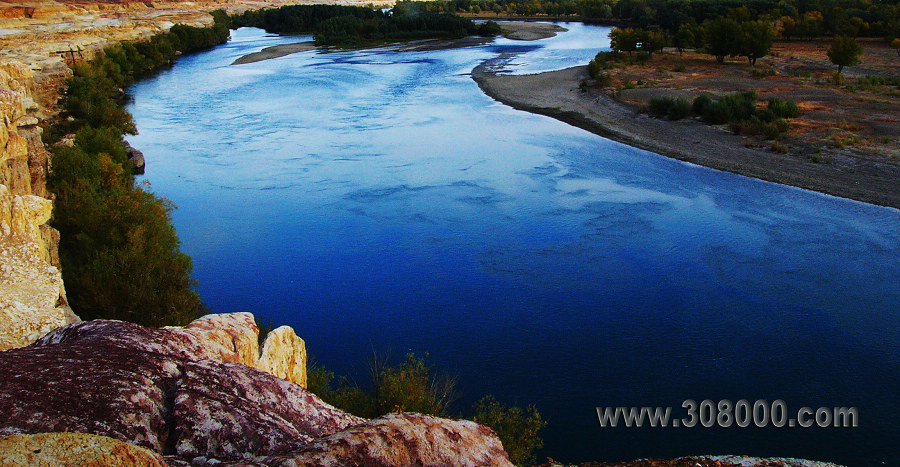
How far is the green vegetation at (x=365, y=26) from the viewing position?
6519cm

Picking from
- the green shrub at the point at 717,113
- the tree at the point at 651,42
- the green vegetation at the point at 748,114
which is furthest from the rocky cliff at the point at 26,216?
the tree at the point at 651,42

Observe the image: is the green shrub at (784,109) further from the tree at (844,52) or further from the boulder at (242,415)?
the boulder at (242,415)

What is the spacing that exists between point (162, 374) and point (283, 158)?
63.4 ft

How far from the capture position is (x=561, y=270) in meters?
14.8

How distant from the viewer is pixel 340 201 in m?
19.3

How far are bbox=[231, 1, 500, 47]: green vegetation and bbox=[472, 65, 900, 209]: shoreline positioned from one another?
99.4 ft

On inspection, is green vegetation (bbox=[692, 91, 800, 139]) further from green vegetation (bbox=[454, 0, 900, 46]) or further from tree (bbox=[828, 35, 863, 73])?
green vegetation (bbox=[454, 0, 900, 46])

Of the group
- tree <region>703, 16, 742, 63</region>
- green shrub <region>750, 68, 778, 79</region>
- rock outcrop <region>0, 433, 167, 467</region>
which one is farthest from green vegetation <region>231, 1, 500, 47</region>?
rock outcrop <region>0, 433, 167, 467</region>

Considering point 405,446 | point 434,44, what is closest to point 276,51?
point 434,44

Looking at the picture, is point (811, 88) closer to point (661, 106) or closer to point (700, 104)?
point (700, 104)

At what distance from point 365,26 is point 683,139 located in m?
50.5

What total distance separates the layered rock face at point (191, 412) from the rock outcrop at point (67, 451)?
2.60 feet

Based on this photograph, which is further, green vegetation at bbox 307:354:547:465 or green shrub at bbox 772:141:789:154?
green shrub at bbox 772:141:789:154

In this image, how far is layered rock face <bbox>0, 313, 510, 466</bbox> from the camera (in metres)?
4.42
